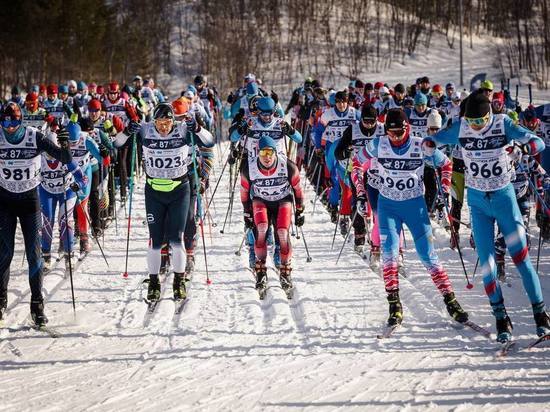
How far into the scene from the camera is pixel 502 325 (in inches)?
252

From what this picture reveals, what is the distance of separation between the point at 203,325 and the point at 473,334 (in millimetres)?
2781

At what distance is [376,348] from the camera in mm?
6398

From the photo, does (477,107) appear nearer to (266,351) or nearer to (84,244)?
(266,351)

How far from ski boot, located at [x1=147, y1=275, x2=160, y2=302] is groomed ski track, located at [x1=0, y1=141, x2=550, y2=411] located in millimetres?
164

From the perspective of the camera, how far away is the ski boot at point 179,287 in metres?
7.98

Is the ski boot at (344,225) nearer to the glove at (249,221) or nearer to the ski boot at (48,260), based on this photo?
the glove at (249,221)

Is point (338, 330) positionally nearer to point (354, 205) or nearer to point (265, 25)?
point (354, 205)

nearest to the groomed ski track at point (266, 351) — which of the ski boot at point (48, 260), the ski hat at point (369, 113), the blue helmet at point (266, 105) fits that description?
the ski boot at point (48, 260)

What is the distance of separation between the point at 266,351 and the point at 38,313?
2.55m

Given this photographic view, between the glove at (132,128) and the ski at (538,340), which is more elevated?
the glove at (132,128)

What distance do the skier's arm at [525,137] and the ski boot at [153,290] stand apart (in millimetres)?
4227

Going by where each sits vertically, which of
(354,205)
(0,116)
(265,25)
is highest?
(265,25)

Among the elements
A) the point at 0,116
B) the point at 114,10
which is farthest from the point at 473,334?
the point at 114,10

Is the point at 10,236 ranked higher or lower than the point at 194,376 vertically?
higher
